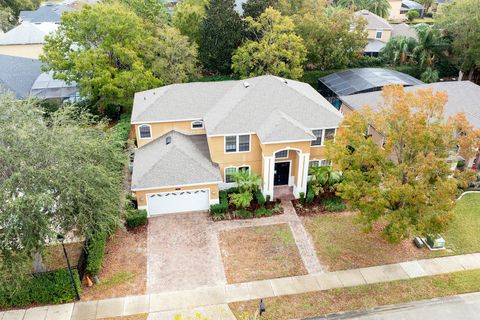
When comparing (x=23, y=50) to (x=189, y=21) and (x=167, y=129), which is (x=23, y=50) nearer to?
(x=189, y=21)

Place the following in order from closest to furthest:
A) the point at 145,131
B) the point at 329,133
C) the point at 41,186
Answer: the point at 41,186 → the point at 329,133 → the point at 145,131

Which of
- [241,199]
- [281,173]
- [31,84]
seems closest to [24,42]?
[31,84]

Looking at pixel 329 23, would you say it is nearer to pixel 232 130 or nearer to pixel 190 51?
pixel 190 51

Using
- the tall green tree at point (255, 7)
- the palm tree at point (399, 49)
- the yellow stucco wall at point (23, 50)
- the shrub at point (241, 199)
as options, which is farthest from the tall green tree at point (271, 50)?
the yellow stucco wall at point (23, 50)

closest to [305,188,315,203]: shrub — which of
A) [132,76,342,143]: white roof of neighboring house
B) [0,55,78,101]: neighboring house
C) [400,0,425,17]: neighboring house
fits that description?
[132,76,342,143]: white roof of neighboring house

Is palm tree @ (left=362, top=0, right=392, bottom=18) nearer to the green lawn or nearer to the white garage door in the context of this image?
the green lawn
